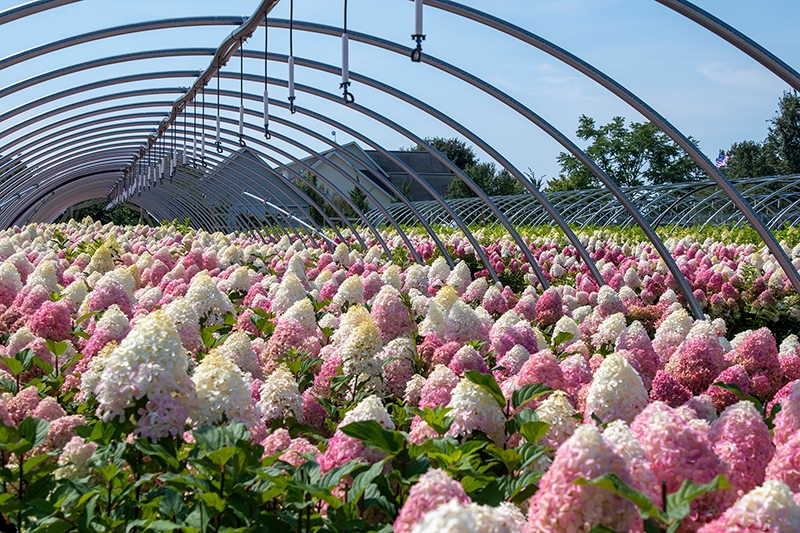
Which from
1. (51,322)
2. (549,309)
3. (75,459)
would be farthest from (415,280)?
(75,459)

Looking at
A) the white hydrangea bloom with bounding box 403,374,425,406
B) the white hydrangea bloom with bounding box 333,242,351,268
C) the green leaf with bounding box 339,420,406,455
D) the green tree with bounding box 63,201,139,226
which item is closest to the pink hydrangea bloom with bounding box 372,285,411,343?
the white hydrangea bloom with bounding box 403,374,425,406

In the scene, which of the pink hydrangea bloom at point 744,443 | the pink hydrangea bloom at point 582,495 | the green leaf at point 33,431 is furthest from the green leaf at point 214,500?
the pink hydrangea bloom at point 744,443

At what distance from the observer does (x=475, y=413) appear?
2.02 metres

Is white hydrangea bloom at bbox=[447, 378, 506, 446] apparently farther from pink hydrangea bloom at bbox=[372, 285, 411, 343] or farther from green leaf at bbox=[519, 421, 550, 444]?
pink hydrangea bloom at bbox=[372, 285, 411, 343]

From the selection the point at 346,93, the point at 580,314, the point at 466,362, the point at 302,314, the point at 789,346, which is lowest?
the point at 789,346

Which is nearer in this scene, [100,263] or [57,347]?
[57,347]

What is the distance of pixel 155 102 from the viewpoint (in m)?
12.1

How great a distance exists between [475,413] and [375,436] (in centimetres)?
40

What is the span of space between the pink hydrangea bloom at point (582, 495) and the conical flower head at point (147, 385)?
0.95 metres

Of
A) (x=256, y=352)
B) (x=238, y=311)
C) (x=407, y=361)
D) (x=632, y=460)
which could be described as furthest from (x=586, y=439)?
(x=238, y=311)

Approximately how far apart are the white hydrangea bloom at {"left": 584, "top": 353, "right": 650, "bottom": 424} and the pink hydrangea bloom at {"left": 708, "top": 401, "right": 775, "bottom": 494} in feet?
0.77

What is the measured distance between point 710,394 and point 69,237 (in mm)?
10280

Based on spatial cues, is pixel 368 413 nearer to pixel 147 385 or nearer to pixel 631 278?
pixel 147 385

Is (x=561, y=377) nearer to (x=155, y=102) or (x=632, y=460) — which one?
(x=632, y=460)
